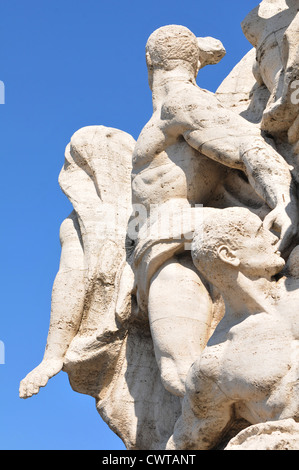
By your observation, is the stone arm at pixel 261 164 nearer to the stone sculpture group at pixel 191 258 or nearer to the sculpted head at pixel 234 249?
the stone sculpture group at pixel 191 258

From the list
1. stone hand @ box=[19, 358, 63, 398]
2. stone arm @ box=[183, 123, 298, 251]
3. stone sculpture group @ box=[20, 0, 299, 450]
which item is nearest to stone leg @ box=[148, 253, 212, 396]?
stone sculpture group @ box=[20, 0, 299, 450]

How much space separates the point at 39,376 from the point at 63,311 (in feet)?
2.19

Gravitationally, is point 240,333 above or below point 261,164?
below

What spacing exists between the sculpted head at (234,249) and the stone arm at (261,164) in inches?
13.7

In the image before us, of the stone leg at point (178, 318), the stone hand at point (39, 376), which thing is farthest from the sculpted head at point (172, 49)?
the stone hand at point (39, 376)

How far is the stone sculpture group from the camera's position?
7.10 m

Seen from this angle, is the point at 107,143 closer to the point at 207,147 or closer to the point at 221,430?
the point at 207,147

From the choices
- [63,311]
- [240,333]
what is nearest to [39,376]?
[63,311]

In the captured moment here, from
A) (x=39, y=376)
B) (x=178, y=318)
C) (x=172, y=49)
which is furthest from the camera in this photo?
(x=172, y=49)

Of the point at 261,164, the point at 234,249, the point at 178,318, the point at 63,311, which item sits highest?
the point at 261,164

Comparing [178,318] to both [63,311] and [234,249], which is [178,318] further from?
[63,311]

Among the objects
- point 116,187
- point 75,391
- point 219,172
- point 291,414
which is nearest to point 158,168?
point 219,172

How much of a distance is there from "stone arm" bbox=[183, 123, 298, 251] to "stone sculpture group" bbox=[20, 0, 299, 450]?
1 centimetres

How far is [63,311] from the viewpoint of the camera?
9.11 m
